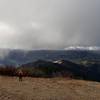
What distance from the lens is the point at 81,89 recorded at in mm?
42688

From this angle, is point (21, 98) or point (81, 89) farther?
point (81, 89)

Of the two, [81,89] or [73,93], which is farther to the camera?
[81,89]

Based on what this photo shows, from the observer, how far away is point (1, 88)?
39219 millimetres

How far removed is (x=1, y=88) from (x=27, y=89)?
352 cm

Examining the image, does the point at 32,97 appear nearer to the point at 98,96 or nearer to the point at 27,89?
the point at 27,89

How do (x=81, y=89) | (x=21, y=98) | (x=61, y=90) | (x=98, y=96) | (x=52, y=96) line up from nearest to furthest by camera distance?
1. (x=21, y=98)
2. (x=52, y=96)
3. (x=98, y=96)
4. (x=61, y=90)
5. (x=81, y=89)

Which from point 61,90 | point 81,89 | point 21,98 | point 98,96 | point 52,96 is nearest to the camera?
point 21,98

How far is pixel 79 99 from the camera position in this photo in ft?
114

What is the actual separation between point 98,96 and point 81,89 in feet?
17.7

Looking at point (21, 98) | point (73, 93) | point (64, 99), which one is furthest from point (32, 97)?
point (73, 93)

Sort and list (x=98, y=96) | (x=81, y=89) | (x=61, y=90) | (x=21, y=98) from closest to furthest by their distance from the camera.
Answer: (x=21, y=98) < (x=98, y=96) < (x=61, y=90) < (x=81, y=89)

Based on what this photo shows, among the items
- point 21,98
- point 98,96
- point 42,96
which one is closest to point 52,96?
point 42,96

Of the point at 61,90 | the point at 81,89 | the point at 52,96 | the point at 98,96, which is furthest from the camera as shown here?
the point at 81,89

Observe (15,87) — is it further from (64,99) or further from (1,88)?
(64,99)
